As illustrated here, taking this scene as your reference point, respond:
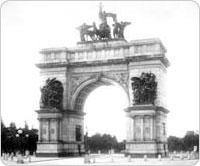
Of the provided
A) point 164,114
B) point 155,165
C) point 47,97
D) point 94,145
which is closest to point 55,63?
point 47,97

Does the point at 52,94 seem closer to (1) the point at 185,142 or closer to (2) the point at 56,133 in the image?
(2) the point at 56,133

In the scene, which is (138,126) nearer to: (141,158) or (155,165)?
(141,158)

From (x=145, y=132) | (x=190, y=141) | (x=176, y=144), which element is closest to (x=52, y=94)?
(x=145, y=132)

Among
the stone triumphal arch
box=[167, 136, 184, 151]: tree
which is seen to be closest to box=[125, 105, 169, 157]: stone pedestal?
the stone triumphal arch

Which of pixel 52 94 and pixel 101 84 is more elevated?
pixel 101 84

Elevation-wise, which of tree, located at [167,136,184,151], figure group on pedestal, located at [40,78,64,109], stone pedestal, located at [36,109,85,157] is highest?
figure group on pedestal, located at [40,78,64,109]

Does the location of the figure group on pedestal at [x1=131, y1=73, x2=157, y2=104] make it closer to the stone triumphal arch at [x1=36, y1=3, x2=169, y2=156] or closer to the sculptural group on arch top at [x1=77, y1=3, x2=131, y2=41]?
the stone triumphal arch at [x1=36, y1=3, x2=169, y2=156]

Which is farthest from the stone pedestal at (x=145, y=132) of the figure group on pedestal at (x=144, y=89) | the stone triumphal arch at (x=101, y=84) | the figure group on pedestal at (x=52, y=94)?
the figure group on pedestal at (x=52, y=94)
